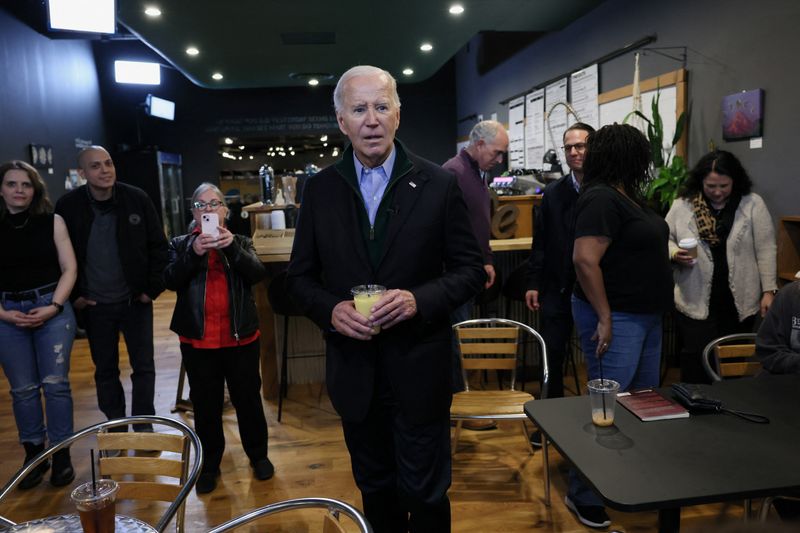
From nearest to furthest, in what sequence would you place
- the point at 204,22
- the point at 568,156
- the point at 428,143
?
1. the point at 568,156
2. the point at 204,22
3. the point at 428,143

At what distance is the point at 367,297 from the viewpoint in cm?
147

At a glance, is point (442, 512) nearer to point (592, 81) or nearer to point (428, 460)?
point (428, 460)

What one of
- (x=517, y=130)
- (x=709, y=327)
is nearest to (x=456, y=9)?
(x=517, y=130)

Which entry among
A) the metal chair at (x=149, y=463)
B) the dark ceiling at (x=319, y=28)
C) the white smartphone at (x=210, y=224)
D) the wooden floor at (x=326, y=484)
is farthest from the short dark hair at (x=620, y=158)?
the dark ceiling at (x=319, y=28)

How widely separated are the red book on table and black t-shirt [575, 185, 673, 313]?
470 mm

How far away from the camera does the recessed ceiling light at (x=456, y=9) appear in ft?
18.1

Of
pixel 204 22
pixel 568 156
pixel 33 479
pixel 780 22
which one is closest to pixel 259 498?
pixel 33 479

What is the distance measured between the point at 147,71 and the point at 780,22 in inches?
373

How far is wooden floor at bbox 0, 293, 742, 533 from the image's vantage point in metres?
2.39

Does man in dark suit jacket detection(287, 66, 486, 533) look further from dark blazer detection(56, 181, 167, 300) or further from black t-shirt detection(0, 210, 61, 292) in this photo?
black t-shirt detection(0, 210, 61, 292)

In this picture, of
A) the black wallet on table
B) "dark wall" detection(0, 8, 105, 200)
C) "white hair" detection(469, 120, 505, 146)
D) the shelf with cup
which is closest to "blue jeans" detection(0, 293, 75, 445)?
"white hair" detection(469, 120, 505, 146)

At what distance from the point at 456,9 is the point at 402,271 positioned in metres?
4.84

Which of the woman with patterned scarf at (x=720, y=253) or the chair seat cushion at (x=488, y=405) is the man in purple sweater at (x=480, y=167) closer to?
the chair seat cushion at (x=488, y=405)

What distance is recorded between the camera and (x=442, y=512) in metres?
1.68
